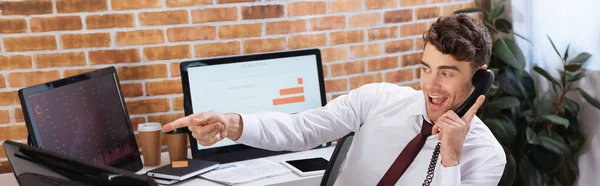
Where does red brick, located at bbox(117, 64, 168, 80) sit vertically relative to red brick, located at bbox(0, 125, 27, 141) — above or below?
above

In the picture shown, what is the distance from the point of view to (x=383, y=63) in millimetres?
3152

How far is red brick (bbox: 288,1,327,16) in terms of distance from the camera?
2.93 meters

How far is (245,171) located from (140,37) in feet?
2.35

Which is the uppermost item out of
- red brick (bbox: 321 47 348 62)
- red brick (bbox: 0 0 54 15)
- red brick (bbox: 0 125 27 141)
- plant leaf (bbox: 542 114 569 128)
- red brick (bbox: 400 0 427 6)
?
red brick (bbox: 0 0 54 15)

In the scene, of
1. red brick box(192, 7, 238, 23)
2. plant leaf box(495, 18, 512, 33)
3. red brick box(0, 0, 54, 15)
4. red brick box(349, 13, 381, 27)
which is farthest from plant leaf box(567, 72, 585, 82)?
red brick box(0, 0, 54, 15)

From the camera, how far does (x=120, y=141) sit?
2.53m

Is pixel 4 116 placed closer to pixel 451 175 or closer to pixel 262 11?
pixel 262 11

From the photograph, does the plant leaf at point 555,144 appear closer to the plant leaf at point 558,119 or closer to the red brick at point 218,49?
the plant leaf at point 558,119

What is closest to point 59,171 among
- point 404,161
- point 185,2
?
point 404,161

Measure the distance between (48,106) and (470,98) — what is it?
136cm

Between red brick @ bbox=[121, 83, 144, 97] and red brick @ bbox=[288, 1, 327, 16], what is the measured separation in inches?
27.7

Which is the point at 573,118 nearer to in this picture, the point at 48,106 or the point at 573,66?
the point at 573,66

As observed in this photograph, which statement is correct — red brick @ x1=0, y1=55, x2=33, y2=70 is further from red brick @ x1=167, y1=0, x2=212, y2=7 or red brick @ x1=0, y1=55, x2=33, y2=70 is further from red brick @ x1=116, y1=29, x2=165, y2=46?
red brick @ x1=167, y1=0, x2=212, y2=7

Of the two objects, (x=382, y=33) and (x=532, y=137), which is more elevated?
(x=382, y=33)
